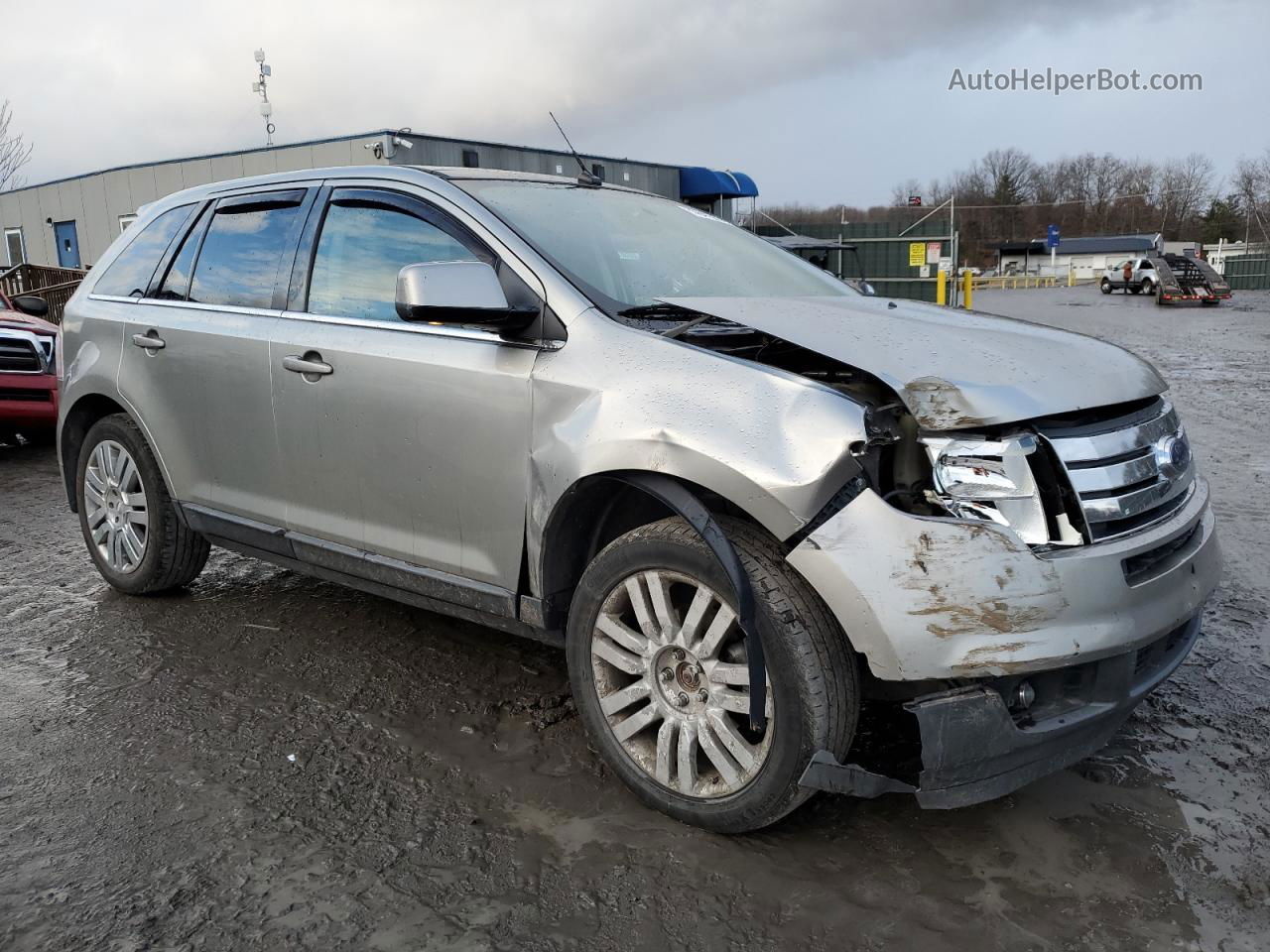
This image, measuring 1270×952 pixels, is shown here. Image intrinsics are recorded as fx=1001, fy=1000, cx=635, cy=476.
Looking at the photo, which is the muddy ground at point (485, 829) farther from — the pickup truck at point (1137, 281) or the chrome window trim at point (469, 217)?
the pickup truck at point (1137, 281)

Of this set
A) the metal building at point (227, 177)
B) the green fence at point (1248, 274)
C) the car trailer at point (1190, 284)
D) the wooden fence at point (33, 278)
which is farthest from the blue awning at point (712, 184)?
the green fence at point (1248, 274)

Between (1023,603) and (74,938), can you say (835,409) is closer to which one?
(1023,603)

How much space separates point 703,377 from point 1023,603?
0.95 m

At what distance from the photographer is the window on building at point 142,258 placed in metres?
4.46

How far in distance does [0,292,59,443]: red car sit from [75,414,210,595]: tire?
14.7ft

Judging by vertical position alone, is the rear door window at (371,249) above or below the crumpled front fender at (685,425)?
above

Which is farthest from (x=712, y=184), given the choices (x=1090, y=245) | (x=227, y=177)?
(x=1090, y=245)

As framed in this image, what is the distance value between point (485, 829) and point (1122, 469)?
75.8 inches

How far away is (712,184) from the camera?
3209 cm

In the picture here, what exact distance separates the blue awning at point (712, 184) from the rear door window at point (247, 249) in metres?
28.9

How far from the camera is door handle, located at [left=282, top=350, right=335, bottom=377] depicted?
11.4ft

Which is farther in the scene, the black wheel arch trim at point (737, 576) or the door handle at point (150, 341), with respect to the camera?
the door handle at point (150, 341)

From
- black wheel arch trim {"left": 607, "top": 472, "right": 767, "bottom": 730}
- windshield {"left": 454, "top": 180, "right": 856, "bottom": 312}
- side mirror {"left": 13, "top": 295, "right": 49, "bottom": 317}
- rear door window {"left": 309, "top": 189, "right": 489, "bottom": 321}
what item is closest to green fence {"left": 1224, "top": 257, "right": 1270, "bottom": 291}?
side mirror {"left": 13, "top": 295, "right": 49, "bottom": 317}

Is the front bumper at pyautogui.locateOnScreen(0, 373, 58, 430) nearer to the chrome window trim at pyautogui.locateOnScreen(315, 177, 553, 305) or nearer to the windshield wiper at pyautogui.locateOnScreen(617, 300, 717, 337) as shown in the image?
the chrome window trim at pyautogui.locateOnScreen(315, 177, 553, 305)
